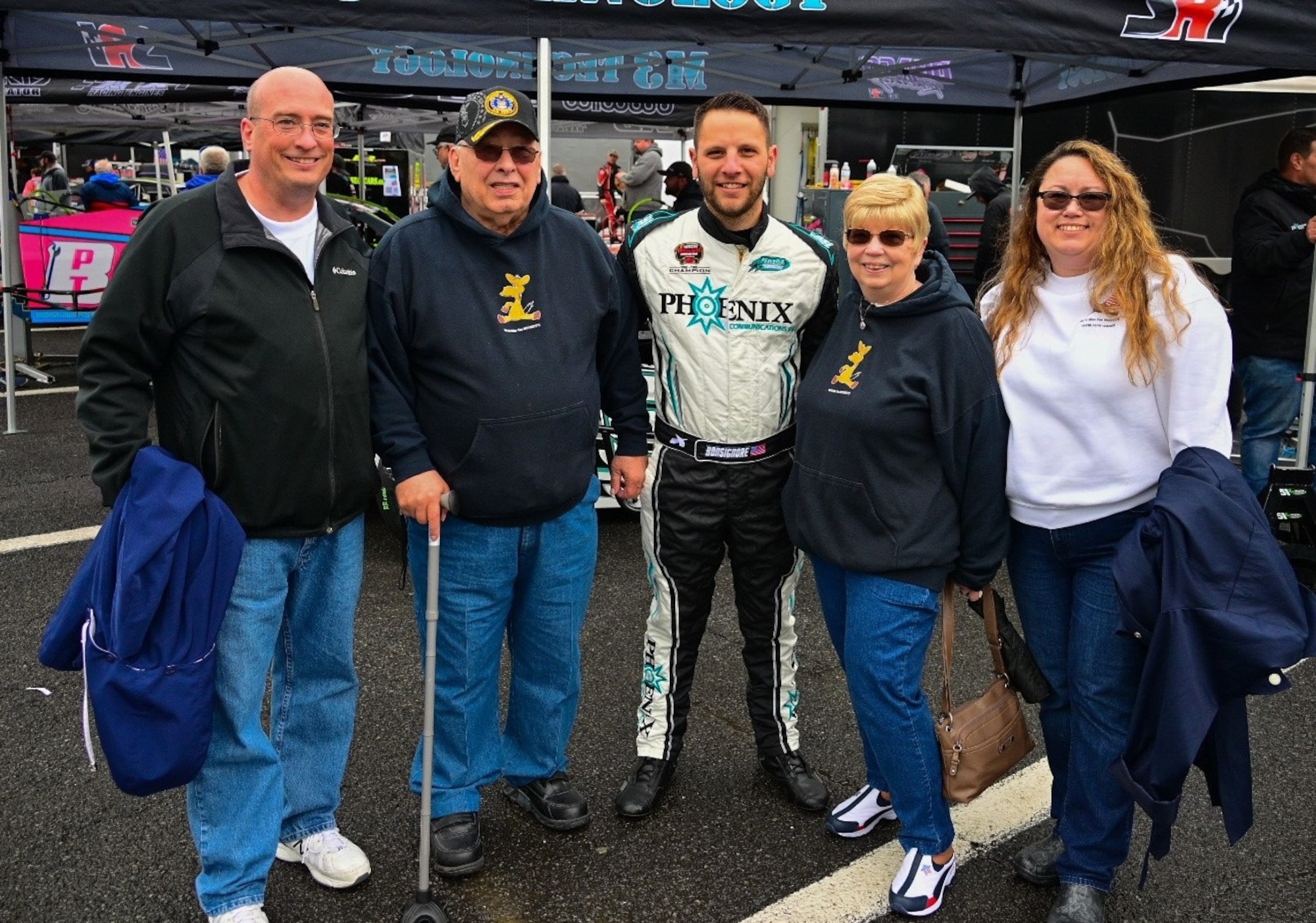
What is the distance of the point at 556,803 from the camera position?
11.0 ft

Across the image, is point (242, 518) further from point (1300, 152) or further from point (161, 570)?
point (1300, 152)

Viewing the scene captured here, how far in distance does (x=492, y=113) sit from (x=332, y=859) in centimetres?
196

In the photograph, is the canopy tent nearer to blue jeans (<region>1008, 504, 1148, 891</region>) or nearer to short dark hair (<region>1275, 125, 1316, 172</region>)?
short dark hair (<region>1275, 125, 1316, 172</region>)

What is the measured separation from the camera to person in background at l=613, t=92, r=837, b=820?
127 inches

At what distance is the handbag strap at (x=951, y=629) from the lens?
9.58 ft

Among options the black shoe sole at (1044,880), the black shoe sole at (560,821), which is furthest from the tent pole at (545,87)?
the black shoe sole at (1044,880)

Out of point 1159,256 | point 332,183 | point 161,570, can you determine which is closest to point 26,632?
point 161,570

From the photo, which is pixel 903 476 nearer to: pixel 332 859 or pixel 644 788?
pixel 644 788

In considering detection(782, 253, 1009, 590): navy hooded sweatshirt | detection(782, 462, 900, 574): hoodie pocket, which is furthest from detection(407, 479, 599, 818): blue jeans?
detection(782, 253, 1009, 590): navy hooded sweatshirt

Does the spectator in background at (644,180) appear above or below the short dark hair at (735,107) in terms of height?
above

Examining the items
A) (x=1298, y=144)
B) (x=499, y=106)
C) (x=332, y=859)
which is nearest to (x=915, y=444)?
(x=499, y=106)

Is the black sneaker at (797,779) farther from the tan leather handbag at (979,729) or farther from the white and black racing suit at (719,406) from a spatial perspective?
the tan leather handbag at (979,729)

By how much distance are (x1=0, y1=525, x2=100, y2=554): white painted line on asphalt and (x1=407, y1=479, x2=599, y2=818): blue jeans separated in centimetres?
342

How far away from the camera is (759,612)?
11.4 feet
